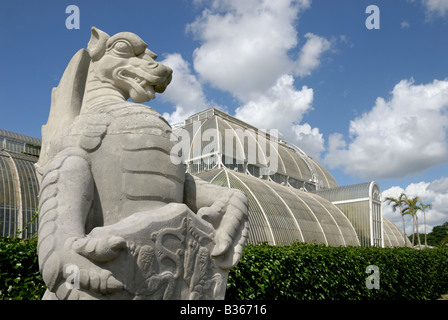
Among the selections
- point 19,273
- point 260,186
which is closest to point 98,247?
point 19,273

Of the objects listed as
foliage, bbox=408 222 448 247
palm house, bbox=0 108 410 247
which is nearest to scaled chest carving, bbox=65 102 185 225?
palm house, bbox=0 108 410 247

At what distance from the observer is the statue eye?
285cm

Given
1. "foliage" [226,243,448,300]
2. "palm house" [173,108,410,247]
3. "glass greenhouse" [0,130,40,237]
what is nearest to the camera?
"foliage" [226,243,448,300]

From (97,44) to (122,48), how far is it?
23 cm

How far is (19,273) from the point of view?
3830mm

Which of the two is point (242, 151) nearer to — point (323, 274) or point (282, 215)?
point (282, 215)

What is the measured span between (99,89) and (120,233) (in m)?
1.41

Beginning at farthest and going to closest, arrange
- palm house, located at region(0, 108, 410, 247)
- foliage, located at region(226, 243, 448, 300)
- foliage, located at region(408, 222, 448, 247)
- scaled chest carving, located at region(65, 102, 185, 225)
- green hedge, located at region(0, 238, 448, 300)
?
foliage, located at region(408, 222, 448, 247) < palm house, located at region(0, 108, 410, 247) < foliage, located at region(226, 243, 448, 300) < green hedge, located at region(0, 238, 448, 300) < scaled chest carving, located at region(65, 102, 185, 225)

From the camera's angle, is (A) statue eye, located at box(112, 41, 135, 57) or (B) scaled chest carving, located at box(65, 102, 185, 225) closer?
(B) scaled chest carving, located at box(65, 102, 185, 225)

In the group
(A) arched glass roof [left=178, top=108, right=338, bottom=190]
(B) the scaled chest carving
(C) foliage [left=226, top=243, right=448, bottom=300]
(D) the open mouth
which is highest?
(A) arched glass roof [left=178, top=108, right=338, bottom=190]

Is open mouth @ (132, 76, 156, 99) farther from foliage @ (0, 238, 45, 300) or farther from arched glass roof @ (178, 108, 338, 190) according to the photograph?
arched glass roof @ (178, 108, 338, 190)

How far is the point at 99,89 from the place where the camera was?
9.48 feet

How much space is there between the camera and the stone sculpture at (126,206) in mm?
1863

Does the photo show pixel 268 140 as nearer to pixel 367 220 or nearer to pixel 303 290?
pixel 367 220
